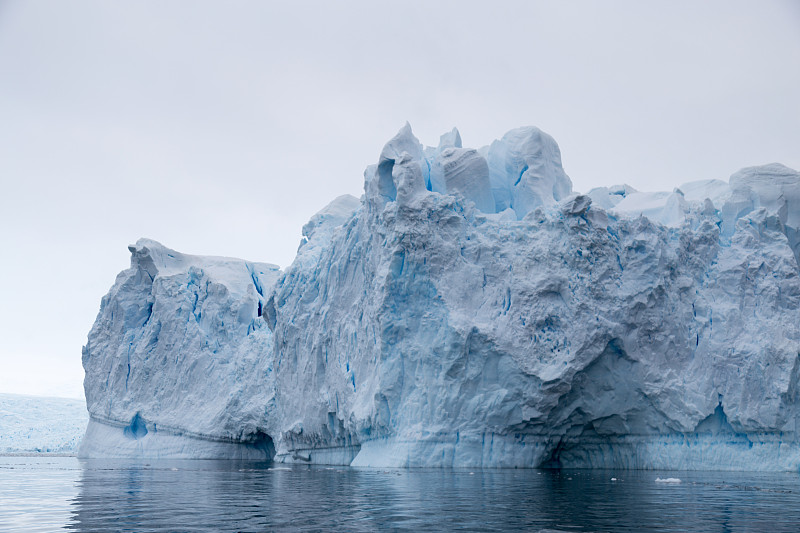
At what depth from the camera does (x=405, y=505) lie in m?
8.99

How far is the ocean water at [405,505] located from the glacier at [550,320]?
4.57m

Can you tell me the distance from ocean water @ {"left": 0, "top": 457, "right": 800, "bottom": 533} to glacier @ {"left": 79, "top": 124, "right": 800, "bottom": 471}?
4.57 meters

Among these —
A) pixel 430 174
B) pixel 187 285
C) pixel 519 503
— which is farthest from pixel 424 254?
pixel 187 285

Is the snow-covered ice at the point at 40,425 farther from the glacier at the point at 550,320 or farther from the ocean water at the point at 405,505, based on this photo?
the ocean water at the point at 405,505

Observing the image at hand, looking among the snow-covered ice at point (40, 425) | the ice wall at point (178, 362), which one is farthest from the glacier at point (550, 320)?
the snow-covered ice at point (40, 425)

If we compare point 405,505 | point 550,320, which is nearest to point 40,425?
point 550,320

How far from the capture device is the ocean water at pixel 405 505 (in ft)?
23.1

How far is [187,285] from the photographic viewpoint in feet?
104

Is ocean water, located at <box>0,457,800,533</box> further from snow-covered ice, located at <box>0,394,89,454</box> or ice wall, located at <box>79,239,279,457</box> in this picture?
snow-covered ice, located at <box>0,394,89,454</box>

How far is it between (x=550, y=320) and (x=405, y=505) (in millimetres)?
10585

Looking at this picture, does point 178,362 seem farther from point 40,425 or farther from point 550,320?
point 40,425

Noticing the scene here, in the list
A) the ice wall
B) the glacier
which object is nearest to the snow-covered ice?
the ice wall

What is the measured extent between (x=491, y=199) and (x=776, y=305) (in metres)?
8.12

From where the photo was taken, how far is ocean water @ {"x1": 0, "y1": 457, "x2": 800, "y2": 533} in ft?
23.1
